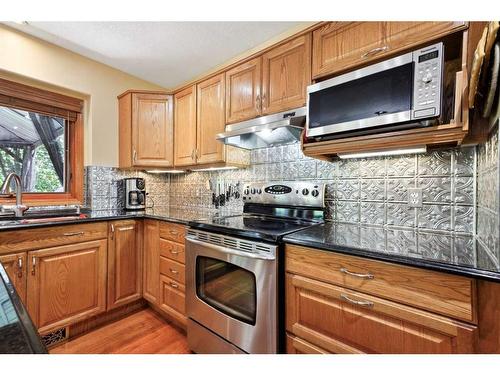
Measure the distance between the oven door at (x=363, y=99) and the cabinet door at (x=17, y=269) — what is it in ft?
6.43

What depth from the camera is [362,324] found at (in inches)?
37.9

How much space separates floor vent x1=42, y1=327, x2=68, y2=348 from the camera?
1651 millimetres

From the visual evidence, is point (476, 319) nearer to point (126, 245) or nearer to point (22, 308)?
point (22, 308)

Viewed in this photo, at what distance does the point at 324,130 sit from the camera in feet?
4.29

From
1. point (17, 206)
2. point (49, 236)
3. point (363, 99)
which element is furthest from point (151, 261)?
point (363, 99)

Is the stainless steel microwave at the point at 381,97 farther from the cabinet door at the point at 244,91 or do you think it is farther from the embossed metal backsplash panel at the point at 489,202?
the cabinet door at the point at 244,91

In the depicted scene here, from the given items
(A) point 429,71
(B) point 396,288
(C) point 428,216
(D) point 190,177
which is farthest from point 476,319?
(D) point 190,177

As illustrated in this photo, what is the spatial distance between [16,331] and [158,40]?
223cm

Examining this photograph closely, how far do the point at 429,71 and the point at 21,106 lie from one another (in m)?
2.96

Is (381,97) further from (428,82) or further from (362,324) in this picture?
(362,324)

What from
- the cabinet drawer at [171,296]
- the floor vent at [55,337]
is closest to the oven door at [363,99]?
the cabinet drawer at [171,296]

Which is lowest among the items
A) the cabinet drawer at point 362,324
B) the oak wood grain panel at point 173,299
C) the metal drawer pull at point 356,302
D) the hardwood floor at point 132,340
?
the hardwood floor at point 132,340

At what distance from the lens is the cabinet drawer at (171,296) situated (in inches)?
69.8

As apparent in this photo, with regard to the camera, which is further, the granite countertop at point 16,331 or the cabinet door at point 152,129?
the cabinet door at point 152,129
